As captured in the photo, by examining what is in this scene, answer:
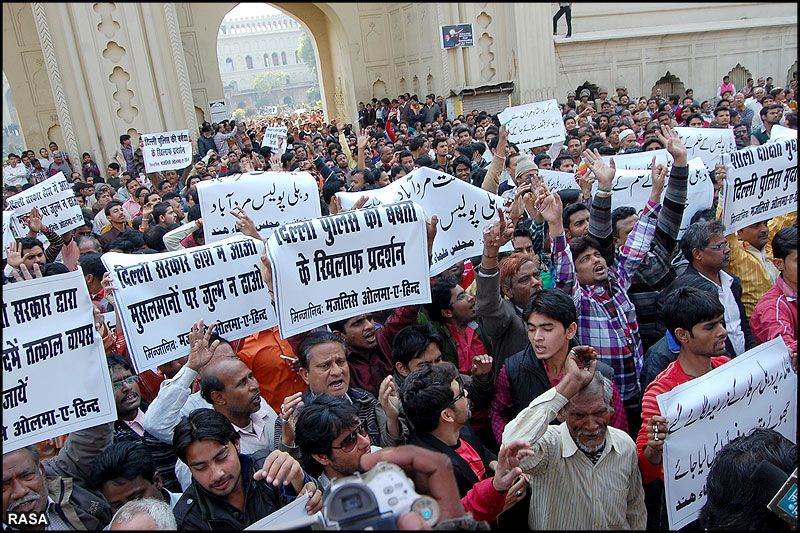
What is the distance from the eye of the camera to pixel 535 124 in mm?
9180

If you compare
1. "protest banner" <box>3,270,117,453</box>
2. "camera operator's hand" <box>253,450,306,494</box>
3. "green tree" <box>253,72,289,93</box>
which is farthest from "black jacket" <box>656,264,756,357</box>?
"green tree" <box>253,72,289,93</box>

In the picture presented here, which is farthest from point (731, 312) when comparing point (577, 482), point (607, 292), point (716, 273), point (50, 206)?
point (50, 206)

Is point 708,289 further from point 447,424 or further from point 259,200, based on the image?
point 259,200

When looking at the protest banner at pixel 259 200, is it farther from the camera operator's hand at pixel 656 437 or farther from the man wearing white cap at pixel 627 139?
the man wearing white cap at pixel 627 139

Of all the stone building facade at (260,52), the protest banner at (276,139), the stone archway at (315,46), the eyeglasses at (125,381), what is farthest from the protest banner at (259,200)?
the stone building facade at (260,52)

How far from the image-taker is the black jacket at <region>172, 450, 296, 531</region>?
2.51 metres

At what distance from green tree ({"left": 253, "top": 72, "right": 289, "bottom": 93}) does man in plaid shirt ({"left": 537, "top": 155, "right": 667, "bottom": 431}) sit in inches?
3386

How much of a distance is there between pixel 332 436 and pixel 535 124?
7.58 m

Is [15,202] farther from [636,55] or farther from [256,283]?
[636,55]

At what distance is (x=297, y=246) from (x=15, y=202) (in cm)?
528

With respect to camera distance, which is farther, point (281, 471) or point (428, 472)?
point (281, 471)

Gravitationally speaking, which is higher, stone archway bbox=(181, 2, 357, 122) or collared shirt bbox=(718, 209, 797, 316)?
stone archway bbox=(181, 2, 357, 122)

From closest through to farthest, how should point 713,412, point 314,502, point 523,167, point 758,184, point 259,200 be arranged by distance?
point 314,502 → point 713,412 → point 758,184 → point 259,200 → point 523,167

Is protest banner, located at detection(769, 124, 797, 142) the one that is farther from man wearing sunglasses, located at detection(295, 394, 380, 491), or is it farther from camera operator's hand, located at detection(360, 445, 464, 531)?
camera operator's hand, located at detection(360, 445, 464, 531)
